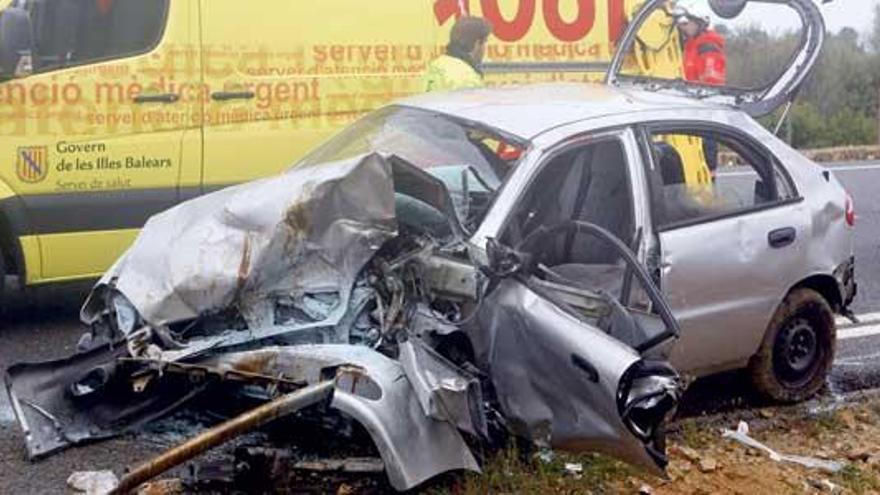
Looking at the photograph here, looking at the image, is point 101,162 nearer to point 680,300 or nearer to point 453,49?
point 453,49

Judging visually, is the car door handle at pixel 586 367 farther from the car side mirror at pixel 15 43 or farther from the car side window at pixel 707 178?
the car side mirror at pixel 15 43

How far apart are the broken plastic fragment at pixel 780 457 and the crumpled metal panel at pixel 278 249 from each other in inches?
74.2

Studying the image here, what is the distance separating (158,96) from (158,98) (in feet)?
0.04

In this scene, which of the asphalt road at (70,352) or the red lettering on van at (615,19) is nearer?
the asphalt road at (70,352)

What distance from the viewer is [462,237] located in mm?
5031

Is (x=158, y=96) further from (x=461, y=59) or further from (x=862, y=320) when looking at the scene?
(x=862, y=320)

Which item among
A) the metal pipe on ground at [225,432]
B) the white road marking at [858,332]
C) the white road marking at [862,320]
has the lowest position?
the white road marking at [862,320]

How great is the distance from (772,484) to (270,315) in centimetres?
212

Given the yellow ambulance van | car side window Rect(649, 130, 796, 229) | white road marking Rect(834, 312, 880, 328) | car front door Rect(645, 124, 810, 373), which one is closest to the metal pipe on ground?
car front door Rect(645, 124, 810, 373)

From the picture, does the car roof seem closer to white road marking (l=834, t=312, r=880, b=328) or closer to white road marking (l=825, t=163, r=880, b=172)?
white road marking (l=834, t=312, r=880, b=328)

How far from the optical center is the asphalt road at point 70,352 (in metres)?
5.06

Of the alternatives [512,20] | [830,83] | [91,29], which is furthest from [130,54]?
[830,83]

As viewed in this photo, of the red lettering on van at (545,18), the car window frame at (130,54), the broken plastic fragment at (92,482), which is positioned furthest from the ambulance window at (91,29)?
the broken plastic fragment at (92,482)

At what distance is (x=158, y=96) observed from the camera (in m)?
7.29
